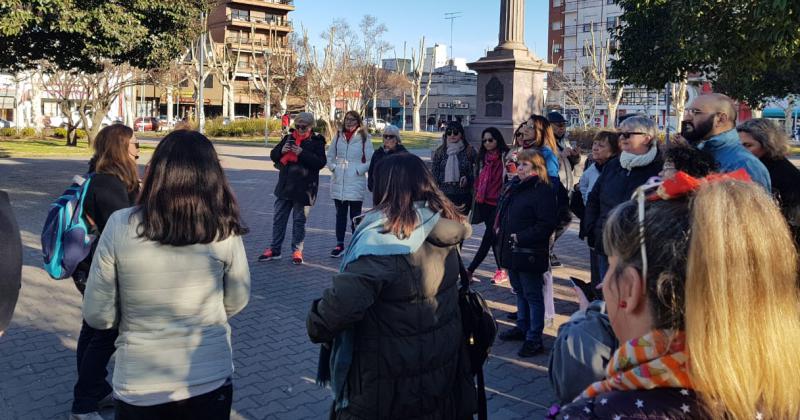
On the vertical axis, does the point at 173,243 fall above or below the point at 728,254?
below

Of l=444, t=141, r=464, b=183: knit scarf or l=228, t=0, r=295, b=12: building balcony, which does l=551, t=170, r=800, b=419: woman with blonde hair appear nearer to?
l=444, t=141, r=464, b=183: knit scarf

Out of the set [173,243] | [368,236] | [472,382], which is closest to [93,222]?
[173,243]

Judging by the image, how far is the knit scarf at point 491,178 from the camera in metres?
7.53

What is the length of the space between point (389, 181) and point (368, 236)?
0.99 feet

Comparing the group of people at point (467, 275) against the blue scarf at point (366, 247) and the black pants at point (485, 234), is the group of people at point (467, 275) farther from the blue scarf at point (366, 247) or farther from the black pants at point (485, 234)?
the black pants at point (485, 234)

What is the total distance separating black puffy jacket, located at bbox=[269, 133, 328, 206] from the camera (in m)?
8.33

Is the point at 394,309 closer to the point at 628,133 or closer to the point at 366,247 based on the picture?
the point at 366,247

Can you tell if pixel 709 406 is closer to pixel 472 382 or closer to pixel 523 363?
pixel 472 382

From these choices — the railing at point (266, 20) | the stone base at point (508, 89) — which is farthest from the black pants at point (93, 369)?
the railing at point (266, 20)

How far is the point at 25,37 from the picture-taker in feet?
46.2

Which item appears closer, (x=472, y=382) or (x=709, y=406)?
(x=709, y=406)

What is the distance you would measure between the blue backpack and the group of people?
3.2 inches

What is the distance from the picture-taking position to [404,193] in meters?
2.92

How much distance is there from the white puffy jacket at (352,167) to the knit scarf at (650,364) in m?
7.41
